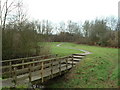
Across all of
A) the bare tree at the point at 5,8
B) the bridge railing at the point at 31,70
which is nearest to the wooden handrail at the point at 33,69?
the bridge railing at the point at 31,70

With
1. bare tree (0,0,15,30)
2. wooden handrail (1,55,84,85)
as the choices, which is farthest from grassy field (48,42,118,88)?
bare tree (0,0,15,30)

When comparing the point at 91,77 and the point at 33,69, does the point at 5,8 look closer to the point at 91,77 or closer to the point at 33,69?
the point at 33,69

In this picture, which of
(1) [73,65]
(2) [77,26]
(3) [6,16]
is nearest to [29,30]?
(3) [6,16]

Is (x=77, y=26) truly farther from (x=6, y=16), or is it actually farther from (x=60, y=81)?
(x=60, y=81)

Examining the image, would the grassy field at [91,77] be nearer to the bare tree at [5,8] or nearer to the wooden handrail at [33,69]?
the wooden handrail at [33,69]

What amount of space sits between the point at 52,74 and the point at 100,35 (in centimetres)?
2198

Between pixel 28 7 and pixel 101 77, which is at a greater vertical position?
pixel 28 7

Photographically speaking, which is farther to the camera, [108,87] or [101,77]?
[101,77]

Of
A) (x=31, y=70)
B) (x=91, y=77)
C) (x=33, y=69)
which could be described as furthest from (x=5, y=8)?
(x=91, y=77)

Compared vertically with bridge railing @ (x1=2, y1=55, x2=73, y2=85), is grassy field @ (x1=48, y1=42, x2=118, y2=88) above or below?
below

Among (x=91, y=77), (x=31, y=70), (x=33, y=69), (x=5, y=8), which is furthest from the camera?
(x=5, y=8)

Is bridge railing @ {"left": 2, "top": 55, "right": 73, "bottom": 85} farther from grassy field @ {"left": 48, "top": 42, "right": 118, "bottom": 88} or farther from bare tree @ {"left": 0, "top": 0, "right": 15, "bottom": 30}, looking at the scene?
bare tree @ {"left": 0, "top": 0, "right": 15, "bottom": 30}

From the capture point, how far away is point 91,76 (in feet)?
25.8

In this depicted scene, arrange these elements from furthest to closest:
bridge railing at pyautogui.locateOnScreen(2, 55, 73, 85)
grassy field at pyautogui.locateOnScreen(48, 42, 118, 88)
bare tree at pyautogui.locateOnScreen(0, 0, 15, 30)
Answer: bare tree at pyautogui.locateOnScreen(0, 0, 15, 30)
grassy field at pyautogui.locateOnScreen(48, 42, 118, 88)
bridge railing at pyautogui.locateOnScreen(2, 55, 73, 85)
